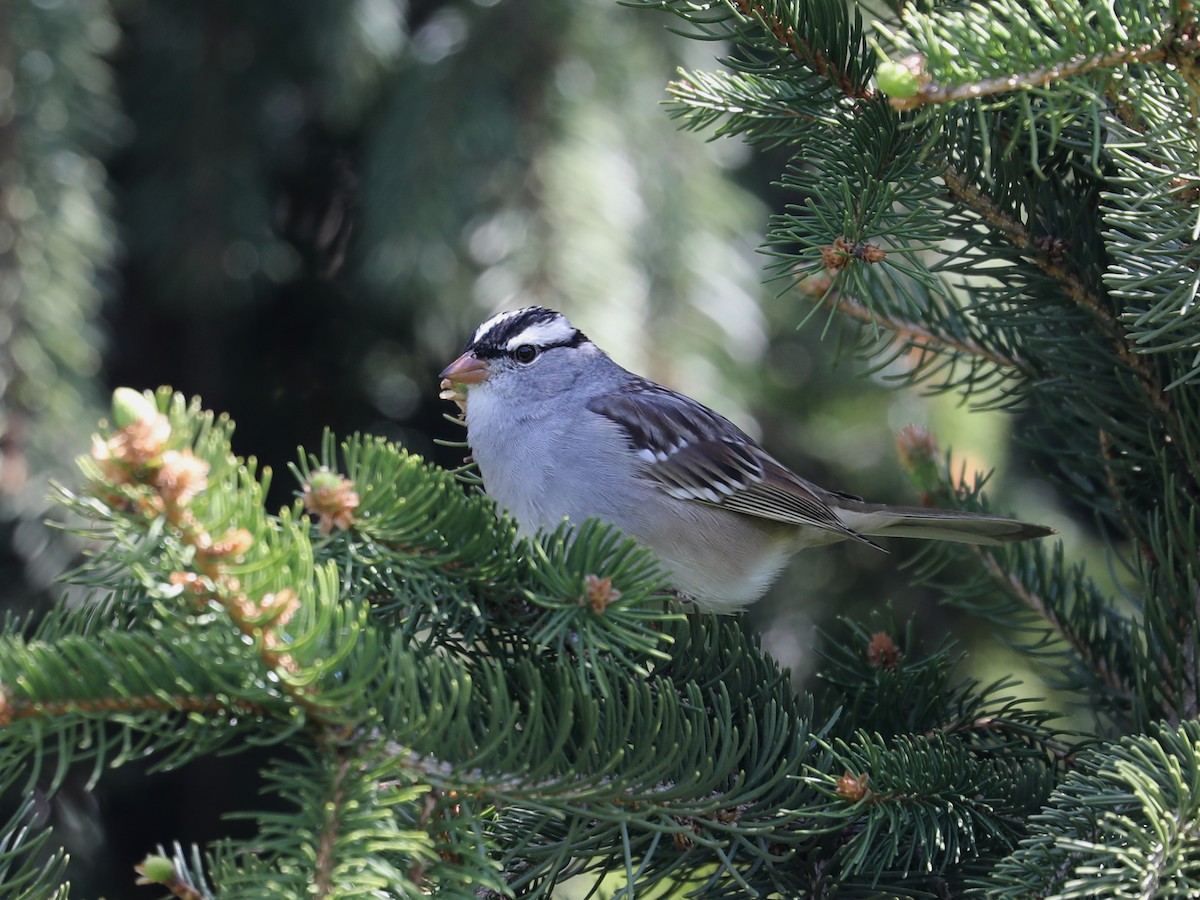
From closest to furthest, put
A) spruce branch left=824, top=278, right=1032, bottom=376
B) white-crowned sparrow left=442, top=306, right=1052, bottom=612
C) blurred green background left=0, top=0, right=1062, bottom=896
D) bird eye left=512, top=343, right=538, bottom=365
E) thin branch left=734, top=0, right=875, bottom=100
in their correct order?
thin branch left=734, top=0, right=875, bottom=100 < spruce branch left=824, top=278, right=1032, bottom=376 < white-crowned sparrow left=442, top=306, right=1052, bottom=612 < blurred green background left=0, top=0, right=1062, bottom=896 < bird eye left=512, top=343, right=538, bottom=365

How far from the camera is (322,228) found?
107 inches

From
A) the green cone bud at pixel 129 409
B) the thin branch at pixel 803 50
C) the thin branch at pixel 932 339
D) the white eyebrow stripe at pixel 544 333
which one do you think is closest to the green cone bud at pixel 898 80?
the thin branch at pixel 803 50

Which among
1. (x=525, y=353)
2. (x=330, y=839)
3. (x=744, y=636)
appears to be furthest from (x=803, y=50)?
(x=525, y=353)

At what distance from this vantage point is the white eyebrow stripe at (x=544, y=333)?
2133 mm

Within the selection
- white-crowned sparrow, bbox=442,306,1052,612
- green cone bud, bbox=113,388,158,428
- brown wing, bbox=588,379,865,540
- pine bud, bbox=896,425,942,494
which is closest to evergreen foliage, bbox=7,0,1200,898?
green cone bud, bbox=113,388,158,428

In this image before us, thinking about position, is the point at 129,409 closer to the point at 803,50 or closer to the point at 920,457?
the point at 803,50

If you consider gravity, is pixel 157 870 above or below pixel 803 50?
below

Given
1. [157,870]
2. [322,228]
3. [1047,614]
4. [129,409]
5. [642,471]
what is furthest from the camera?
[322,228]

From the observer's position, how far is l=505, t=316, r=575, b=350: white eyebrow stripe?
2.13 metres

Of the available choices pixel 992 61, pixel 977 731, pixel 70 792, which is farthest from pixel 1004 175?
pixel 70 792

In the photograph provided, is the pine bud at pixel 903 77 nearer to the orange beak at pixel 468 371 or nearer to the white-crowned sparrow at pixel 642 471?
the white-crowned sparrow at pixel 642 471

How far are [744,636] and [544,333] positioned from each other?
3.03ft

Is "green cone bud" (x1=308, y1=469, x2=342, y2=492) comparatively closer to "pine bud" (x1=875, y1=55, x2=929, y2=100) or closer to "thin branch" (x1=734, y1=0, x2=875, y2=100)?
"pine bud" (x1=875, y1=55, x2=929, y2=100)

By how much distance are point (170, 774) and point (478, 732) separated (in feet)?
6.54
